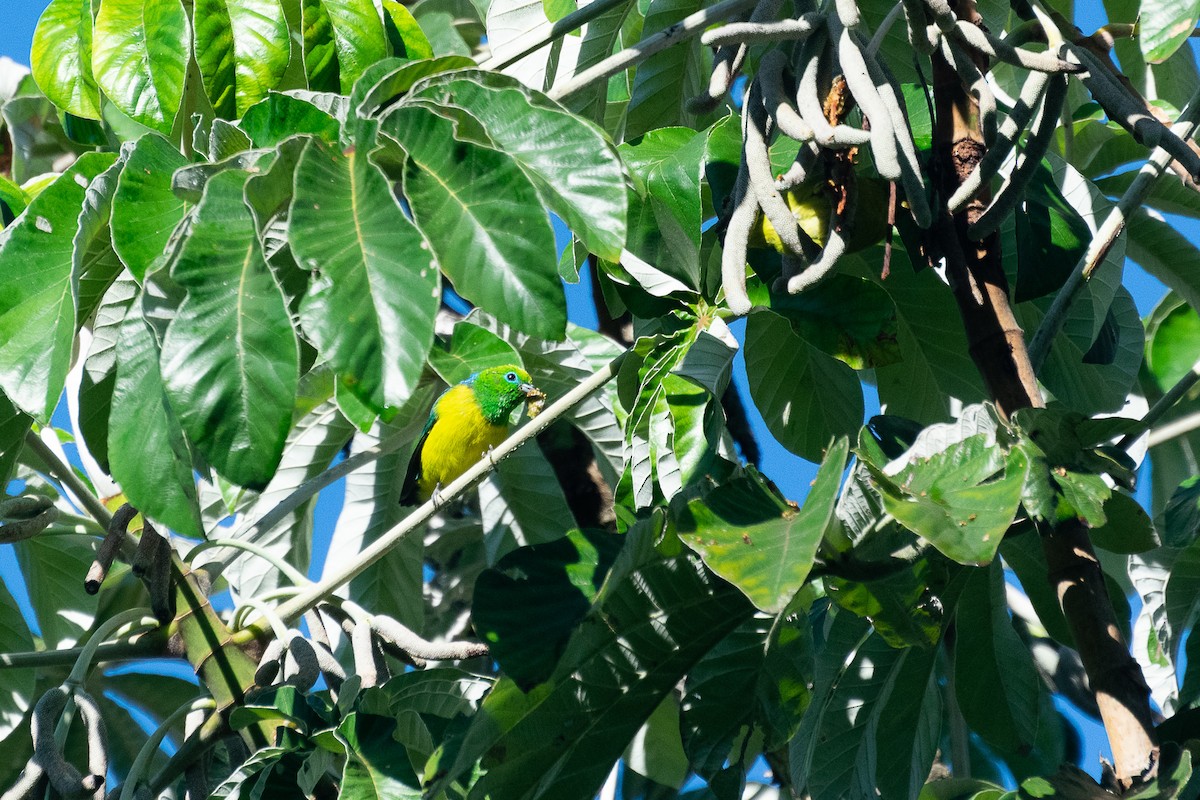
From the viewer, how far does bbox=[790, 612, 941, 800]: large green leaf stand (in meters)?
1.37

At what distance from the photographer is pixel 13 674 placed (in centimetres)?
210

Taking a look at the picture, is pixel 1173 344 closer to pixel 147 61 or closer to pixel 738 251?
pixel 738 251

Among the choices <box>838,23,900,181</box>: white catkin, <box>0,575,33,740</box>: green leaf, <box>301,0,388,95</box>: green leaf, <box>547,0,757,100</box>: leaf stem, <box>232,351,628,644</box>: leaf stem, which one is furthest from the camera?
<box>0,575,33,740</box>: green leaf

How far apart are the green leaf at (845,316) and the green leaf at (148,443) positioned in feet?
2.30

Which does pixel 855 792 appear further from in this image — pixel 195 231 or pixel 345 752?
pixel 195 231

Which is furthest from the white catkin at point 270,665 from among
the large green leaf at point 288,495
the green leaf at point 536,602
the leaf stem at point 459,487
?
the green leaf at point 536,602

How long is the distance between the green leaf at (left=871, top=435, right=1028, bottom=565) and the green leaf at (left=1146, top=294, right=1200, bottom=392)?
4.32 feet

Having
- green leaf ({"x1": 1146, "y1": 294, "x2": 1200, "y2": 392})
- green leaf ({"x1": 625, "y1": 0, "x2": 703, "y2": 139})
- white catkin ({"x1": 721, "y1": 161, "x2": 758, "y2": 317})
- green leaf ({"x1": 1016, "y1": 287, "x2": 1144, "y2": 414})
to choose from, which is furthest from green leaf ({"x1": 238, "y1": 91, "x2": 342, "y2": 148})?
green leaf ({"x1": 1146, "y1": 294, "x2": 1200, "y2": 392})

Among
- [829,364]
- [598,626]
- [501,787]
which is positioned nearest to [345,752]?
[501,787]

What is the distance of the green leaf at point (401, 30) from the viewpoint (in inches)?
68.6

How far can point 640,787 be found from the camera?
1908 mm

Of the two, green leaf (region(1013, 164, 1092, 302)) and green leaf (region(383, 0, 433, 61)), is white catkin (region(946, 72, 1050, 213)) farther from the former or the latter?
green leaf (region(383, 0, 433, 61))

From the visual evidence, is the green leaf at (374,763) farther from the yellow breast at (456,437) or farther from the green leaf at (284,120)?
the yellow breast at (456,437)

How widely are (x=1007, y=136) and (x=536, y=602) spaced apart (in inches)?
25.1
